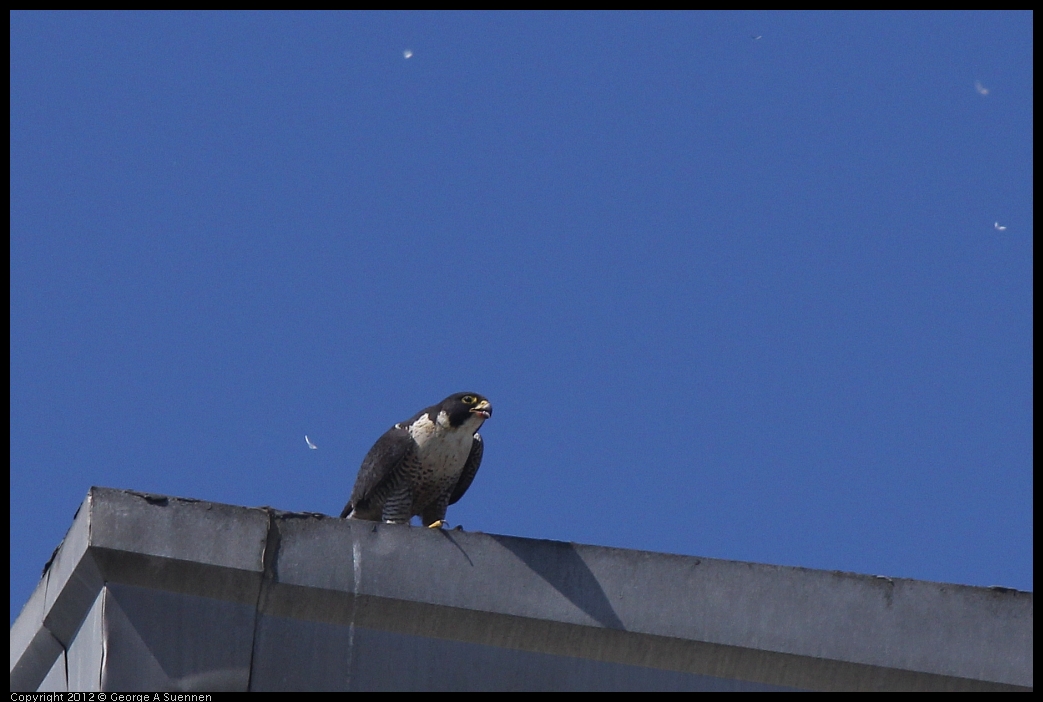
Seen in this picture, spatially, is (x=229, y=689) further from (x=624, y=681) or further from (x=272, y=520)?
(x=624, y=681)

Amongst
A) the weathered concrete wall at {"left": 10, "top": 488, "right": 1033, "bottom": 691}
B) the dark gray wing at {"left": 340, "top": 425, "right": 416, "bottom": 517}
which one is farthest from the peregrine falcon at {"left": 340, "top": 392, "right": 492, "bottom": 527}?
the weathered concrete wall at {"left": 10, "top": 488, "right": 1033, "bottom": 691}

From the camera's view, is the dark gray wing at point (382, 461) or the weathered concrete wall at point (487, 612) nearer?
the weathered concrete wall at point (487, 612)

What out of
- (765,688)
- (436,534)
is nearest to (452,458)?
(436,534)

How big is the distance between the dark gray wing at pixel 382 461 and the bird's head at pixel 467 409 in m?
0.29

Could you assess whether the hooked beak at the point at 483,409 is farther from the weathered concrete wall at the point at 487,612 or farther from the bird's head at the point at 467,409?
the weathered concrete wall at the point at 487,612

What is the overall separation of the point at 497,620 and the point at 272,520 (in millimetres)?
1129

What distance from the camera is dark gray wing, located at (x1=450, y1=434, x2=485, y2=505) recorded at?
8555mm

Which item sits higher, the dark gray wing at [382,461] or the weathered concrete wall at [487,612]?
the dark gray wing at [382,461]

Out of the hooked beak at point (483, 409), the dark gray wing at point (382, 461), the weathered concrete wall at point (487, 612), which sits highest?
the hooked beak at point (483, 409)

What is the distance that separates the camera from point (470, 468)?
8.59 metres

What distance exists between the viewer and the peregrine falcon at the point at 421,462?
26.9 feet

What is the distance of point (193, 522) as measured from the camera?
19.7 ft

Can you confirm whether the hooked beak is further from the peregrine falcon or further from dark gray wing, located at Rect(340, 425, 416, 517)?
dark gray wing, located at Rect(340, 425, 416, 517)

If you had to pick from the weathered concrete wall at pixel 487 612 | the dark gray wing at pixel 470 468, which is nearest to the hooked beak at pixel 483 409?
the dark gray wing at pixel 470 468
